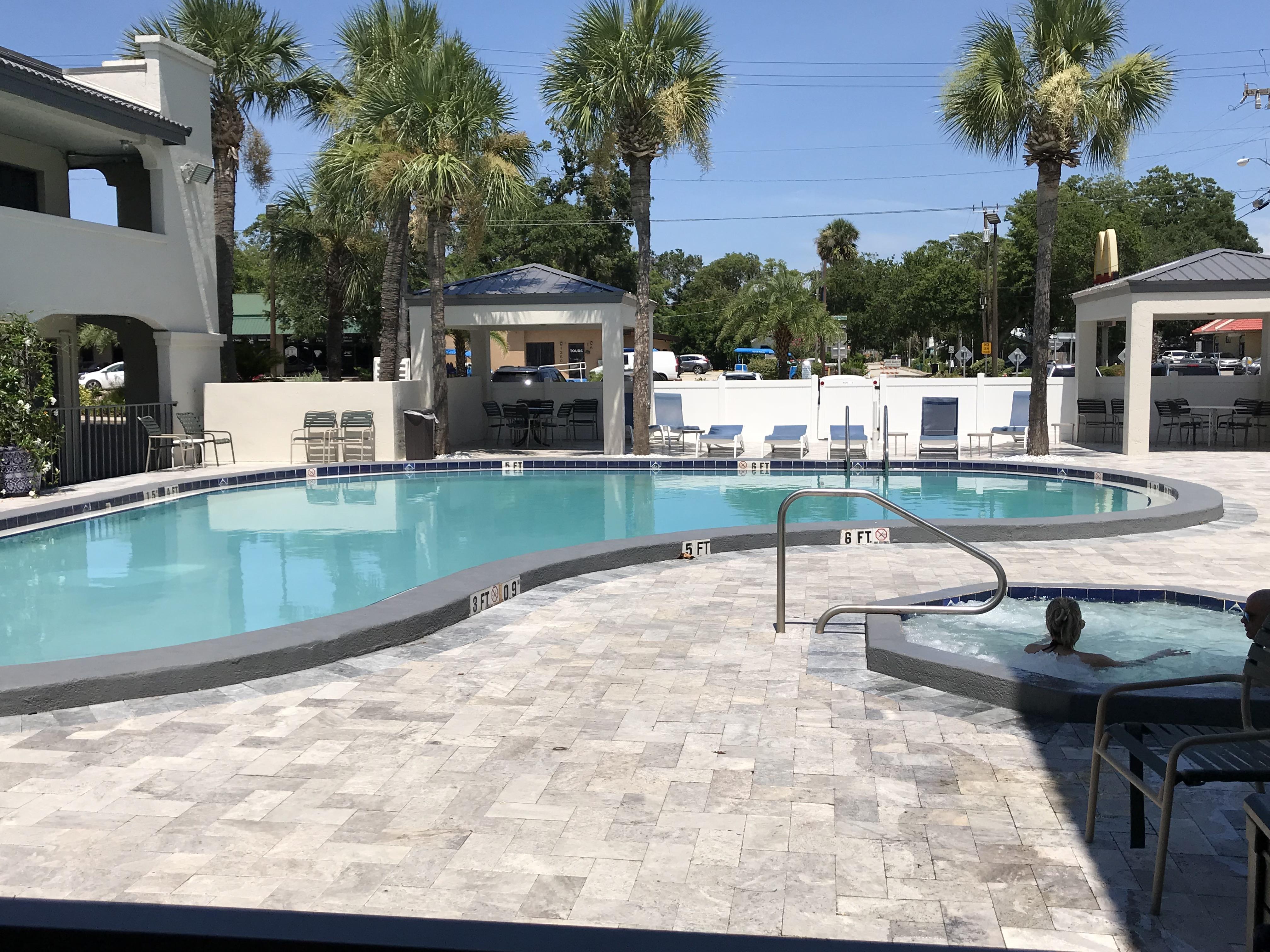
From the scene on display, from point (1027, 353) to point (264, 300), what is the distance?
37.1 meters

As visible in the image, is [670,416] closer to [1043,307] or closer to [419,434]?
[419,434]

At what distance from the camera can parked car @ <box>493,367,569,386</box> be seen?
3152cm

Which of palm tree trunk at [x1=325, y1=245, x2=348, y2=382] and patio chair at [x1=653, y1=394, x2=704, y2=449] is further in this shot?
palm tree trunk at [x1=325, y1=245, x2=348, y2=382]

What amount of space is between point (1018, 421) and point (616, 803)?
1752cm

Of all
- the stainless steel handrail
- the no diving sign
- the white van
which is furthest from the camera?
the white van

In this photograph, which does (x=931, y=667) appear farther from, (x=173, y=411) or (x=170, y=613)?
(x=173, y=411)

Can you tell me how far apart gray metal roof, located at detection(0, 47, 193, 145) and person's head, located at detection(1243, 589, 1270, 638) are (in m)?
15.8

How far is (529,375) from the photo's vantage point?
3356 centimetres

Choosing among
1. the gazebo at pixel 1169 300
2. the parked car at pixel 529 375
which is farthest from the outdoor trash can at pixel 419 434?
the gazebo at pixel 1169 300

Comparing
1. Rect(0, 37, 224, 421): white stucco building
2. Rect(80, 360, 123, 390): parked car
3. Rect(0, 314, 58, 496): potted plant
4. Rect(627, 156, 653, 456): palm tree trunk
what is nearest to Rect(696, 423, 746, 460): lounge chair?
Rect(627, 156, 653, 456): palm tree trunk

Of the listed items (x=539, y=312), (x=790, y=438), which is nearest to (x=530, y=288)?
(x=539, y=312)

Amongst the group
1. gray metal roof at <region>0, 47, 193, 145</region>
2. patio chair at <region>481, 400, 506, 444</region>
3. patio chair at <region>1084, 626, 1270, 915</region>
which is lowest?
patio chair at <region>1084, 626, 1270, 915</region>

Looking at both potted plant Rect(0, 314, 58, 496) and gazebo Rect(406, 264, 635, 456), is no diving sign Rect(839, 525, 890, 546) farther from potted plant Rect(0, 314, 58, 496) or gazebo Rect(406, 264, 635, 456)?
potted plant Rect(0, 314, 58, 496)

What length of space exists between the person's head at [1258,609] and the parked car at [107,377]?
3816 centimetres
